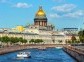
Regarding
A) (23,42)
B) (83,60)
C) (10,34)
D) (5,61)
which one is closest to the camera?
(83,60)

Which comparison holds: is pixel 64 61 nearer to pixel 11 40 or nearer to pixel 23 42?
pixel 11 40

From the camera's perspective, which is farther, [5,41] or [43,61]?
[5,41]

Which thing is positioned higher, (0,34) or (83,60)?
(0,34)

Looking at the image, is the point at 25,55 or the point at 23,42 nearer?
the point at 25,55

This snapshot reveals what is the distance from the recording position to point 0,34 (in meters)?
190

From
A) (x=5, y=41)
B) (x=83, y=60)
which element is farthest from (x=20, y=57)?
(x=5, y=41)

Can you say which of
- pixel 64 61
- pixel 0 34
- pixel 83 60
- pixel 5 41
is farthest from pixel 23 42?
pixel 83 60

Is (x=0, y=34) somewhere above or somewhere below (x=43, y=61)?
above

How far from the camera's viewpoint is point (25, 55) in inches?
3482

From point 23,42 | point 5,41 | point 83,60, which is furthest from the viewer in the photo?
point 23,42

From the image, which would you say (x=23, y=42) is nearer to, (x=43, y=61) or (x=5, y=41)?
(x=5, y=41)

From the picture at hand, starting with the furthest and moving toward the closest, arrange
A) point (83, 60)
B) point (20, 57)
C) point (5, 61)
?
point (20, 57) < point (5, 61) < point (83, 60)

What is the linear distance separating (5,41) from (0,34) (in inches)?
1625

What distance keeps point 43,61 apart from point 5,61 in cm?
613
